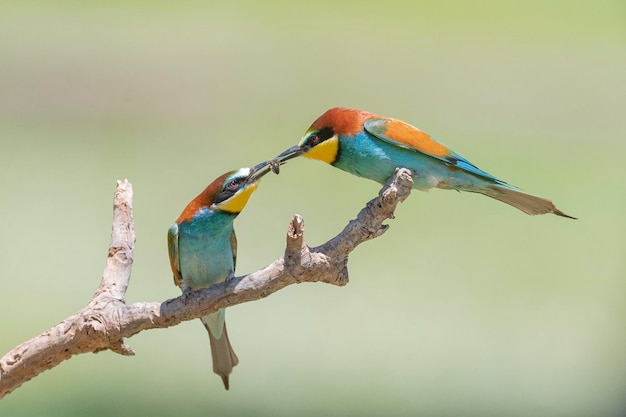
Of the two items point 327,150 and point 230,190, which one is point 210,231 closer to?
point 230,190

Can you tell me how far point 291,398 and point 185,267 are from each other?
1.46 metres

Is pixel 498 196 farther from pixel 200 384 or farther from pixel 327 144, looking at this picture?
pixel 200 384

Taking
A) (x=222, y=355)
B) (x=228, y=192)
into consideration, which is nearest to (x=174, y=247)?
(x=228, y=192)

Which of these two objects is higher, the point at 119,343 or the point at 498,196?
the point at 498,196

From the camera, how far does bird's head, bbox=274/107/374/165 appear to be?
2.28 meters

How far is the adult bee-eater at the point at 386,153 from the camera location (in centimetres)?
227

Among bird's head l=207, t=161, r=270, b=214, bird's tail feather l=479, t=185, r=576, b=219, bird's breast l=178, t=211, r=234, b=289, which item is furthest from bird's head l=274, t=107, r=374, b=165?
bird's tail feather l=479, t=185, r=576, b=219

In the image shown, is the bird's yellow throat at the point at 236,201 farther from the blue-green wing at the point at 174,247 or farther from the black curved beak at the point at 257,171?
the blue-green wing at the point at 174,247

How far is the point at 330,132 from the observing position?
229 centimetres

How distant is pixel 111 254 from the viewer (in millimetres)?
2189

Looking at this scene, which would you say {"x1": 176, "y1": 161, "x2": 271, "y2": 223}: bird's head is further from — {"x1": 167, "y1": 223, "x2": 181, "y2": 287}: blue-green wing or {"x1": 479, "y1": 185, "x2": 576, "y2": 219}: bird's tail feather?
{"x1": 479, "y1": 185, "x2": 576, "y2": 219}: bird's tail feather

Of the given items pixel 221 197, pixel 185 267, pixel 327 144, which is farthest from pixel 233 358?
pixel 327 144

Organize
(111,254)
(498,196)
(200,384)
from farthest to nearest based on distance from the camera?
1. (200,384)
2. (498,196)
3. (111,254)

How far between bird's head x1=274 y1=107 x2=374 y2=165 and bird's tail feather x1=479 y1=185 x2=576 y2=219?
373 millimetres
